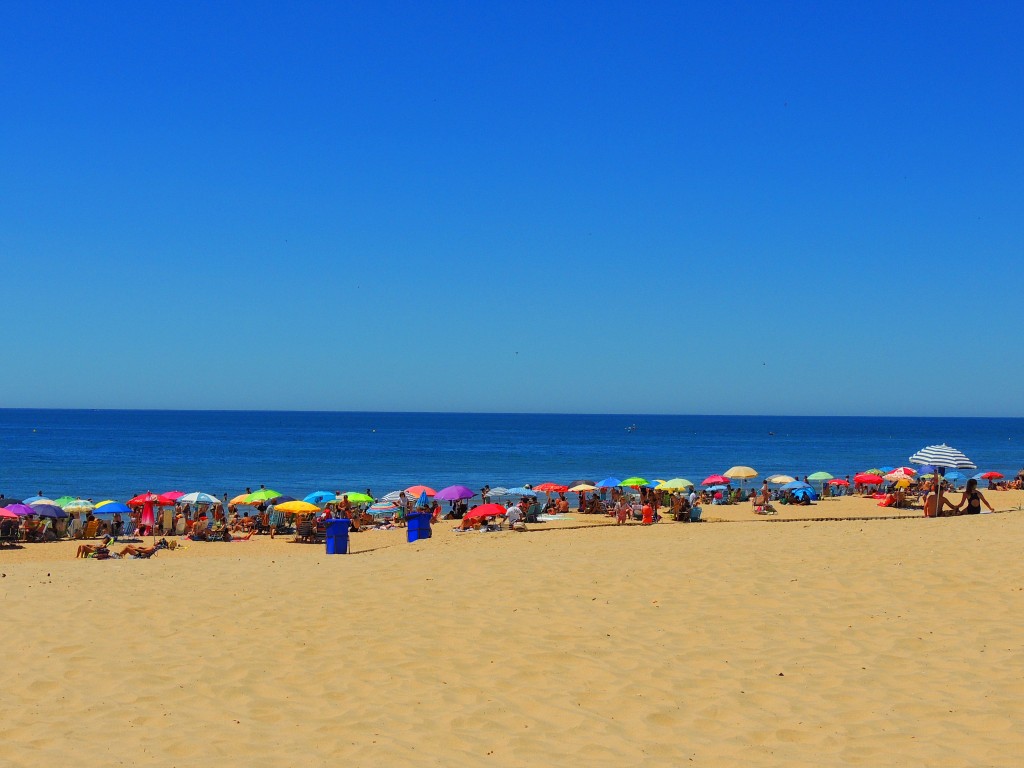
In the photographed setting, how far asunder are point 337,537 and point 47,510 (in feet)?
34.5

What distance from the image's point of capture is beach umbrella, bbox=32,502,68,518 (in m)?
23.6

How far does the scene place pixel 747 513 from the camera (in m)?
29.2

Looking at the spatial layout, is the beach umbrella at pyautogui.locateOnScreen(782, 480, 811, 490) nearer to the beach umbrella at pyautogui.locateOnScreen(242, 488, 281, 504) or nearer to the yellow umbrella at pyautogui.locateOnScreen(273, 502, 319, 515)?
the yellow umbrella at pyautogui.locateOnScreen(273, 502, 319, 515)

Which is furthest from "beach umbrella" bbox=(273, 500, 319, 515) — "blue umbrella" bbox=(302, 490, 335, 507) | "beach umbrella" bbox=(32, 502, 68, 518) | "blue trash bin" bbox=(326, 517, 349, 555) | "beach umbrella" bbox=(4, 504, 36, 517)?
"beach umbrella" bbox=(4, 504, 36, 517)

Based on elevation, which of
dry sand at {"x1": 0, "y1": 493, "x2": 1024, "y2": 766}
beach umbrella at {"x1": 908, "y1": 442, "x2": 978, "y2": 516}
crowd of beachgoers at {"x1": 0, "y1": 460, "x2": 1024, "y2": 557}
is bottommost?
crowd of beachgoers at {"x1": 0, "y1": 460, "x2": 1024, "y2": 557}

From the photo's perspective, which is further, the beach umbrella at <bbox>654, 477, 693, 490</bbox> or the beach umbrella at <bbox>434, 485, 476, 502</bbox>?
the beach umbrella at <bbox>654, 477, 693, 490</bbox>

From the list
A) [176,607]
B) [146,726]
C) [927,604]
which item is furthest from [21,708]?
[927,604]

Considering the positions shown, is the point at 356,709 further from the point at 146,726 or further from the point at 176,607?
the point at 176,607

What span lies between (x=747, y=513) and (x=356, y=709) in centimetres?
2425

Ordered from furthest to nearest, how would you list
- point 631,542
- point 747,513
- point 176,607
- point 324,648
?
point 747,513 < point 631,542 < point 176,607 < point 324,648

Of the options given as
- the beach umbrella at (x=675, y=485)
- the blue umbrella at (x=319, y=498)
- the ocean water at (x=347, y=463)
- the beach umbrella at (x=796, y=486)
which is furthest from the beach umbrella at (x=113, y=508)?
the beach umbrella at (x=796, y=486)

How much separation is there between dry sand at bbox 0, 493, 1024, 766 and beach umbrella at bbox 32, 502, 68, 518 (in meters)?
12.0

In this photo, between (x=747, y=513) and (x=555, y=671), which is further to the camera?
(x=747, y=513)

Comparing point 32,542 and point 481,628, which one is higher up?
point 481,628
